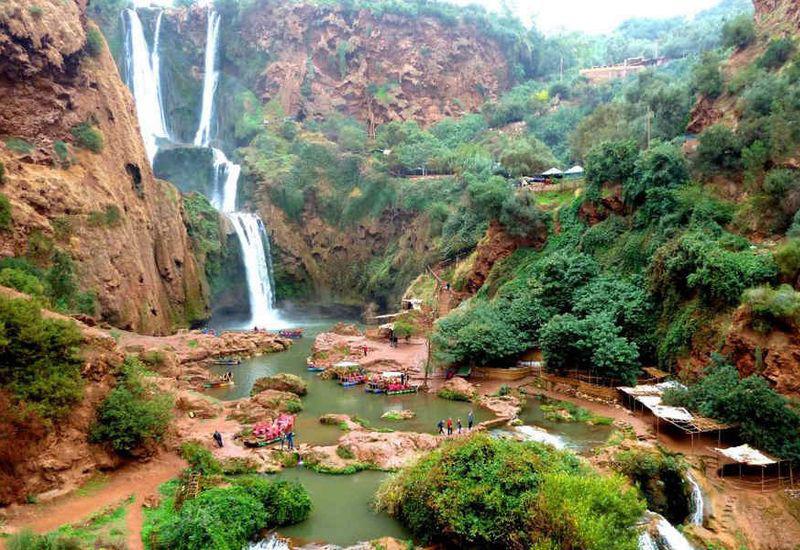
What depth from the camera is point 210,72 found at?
79.9 meters

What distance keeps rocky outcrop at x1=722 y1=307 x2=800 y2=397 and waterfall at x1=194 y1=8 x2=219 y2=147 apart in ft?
223

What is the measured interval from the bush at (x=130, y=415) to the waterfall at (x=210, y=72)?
6224 cm

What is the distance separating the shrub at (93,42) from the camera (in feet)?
136

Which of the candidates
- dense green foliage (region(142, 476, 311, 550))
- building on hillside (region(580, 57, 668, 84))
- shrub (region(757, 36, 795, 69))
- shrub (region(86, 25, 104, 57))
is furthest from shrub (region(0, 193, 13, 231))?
building on hillside (region(580, 57, 668, 84))

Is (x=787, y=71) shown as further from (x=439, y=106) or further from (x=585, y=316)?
(x=439, y=106)

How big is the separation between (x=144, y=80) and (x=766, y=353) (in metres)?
70.8

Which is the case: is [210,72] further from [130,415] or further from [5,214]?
[130,415]

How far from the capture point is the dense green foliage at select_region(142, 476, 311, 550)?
1531cm

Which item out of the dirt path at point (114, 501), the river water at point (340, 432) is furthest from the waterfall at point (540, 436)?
the dirt path at point (114, 501)

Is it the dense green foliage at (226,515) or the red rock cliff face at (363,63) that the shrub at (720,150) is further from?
the red rock cliff face at (363,63)

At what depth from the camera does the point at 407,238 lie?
5778 centimetres

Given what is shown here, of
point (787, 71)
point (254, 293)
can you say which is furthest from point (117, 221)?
point (787, 71)

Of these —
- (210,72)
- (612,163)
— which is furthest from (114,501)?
(210,72)

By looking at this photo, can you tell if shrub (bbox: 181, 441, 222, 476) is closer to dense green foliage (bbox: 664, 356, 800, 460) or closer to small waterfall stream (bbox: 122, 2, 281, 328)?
dense green foliage (bbox: 664, 356, 800, 460)
